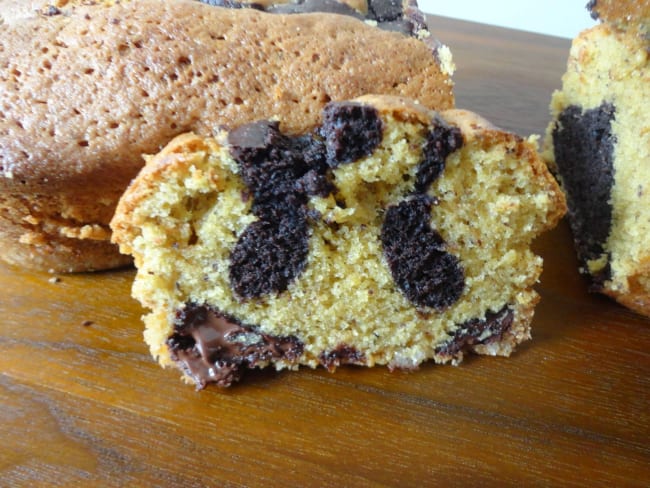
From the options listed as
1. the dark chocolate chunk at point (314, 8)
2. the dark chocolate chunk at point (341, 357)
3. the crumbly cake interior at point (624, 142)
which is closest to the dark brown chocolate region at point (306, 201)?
the dark chocolate chunk at point (341, 357)

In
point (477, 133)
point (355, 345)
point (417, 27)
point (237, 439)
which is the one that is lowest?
point (237, 439)

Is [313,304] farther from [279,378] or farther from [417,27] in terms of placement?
[417,27]

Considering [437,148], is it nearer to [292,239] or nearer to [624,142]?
[292,239]

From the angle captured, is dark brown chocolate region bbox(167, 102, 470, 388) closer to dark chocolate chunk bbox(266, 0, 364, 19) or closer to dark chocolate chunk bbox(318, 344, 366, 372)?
dark chocolate chunk bbox(318, 344, 366, 372)

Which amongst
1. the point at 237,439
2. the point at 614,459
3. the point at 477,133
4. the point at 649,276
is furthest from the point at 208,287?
the point at 649,276

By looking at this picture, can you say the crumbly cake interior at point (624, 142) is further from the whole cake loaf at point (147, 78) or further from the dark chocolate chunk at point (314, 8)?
the dark chocolate chunk at point (314, 8)

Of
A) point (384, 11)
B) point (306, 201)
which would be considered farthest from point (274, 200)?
point (384, 11)
